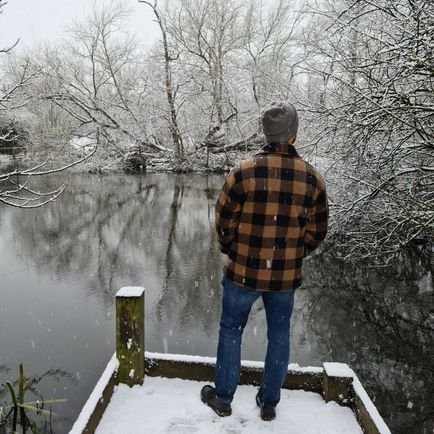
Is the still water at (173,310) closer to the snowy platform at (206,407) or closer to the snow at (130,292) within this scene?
the snowy platform at (206,407)

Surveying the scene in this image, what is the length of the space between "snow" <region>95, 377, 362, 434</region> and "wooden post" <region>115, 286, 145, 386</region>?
11 cm

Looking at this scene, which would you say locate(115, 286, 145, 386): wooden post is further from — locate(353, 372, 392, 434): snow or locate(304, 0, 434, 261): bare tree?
locate(304, 0, 434, 261): bare tree

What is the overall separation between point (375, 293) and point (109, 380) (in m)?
5.26

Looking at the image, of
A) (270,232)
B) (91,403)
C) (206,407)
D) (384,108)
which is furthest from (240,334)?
(384,108)

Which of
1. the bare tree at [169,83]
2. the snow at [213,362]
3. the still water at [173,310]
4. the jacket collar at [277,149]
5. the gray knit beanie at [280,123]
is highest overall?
the bare tree at [169,83]

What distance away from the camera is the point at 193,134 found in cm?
2177

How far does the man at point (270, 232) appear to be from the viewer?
2.16m

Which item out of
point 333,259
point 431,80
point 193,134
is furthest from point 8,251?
point 193,134

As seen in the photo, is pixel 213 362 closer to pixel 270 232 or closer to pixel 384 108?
pixel 270 232

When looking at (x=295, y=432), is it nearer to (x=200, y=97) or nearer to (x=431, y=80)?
(x=431, y=80)

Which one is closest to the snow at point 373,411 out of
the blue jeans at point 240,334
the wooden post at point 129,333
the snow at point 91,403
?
the blue jeans at point 240,334

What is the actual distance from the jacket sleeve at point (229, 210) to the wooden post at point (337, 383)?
1.12m

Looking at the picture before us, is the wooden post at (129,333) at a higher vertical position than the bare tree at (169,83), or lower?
lower

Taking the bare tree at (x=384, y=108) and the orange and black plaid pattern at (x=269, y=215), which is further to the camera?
the bare tree at (x=384, y=108)
